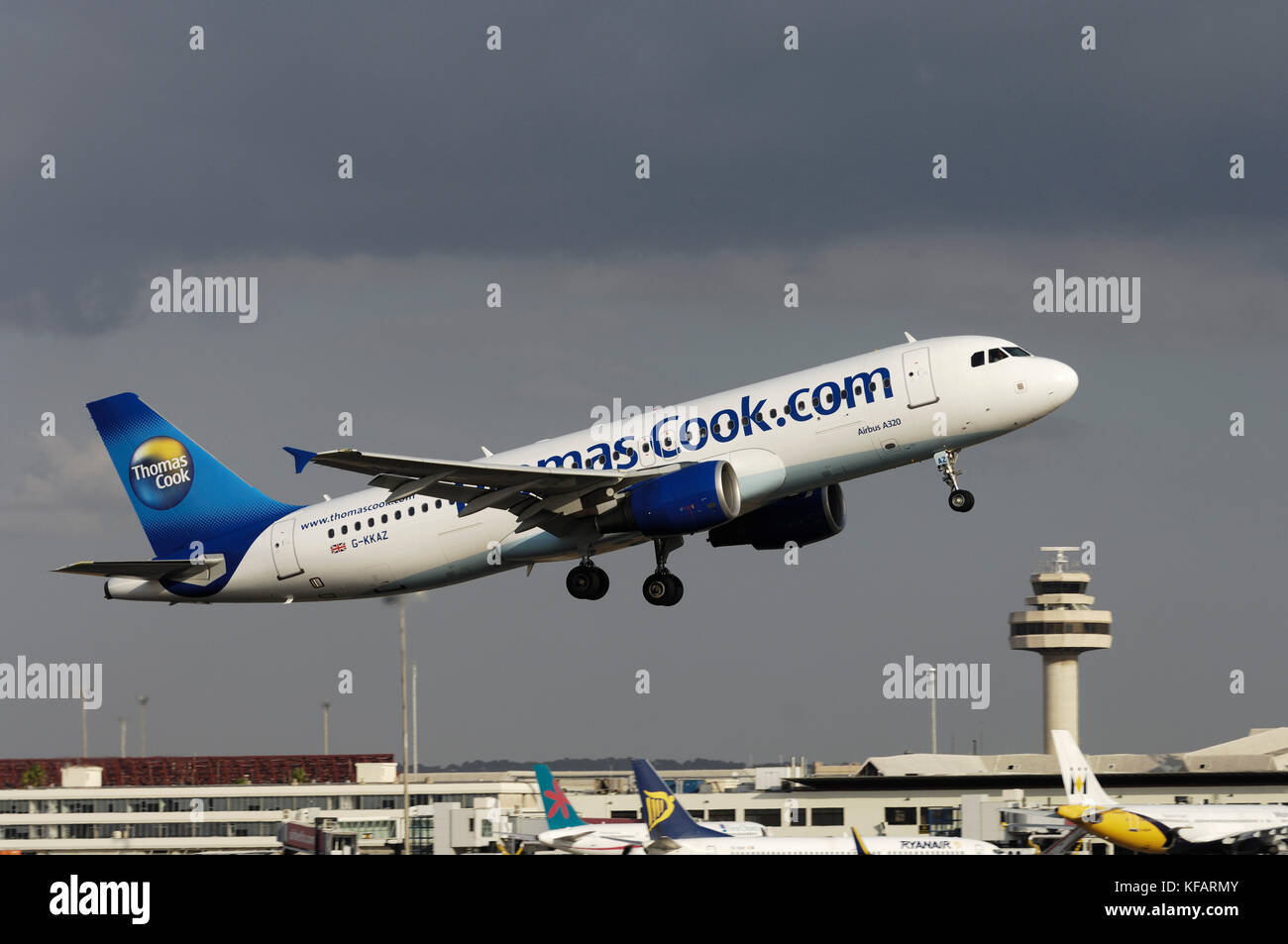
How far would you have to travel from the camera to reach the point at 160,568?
47562 mm

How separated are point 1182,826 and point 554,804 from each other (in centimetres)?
2394

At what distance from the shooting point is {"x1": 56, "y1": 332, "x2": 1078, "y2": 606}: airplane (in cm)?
3941

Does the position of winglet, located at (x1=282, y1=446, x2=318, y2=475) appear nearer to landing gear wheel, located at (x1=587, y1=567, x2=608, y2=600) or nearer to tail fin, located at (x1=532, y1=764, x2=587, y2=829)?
landing gear wheel, located at (x1=587, y1=567, x2=608, y2=600)

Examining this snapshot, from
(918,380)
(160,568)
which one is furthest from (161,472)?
(918,380)

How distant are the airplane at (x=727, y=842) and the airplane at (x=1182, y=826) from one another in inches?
149

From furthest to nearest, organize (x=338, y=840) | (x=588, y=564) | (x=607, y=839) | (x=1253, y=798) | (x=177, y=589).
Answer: (x=1253, y=798) < (x=338, y=840) < (x=607, y=839) < (x=177, y=589) < (x=588, y=564)

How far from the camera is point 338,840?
81938 millimetres

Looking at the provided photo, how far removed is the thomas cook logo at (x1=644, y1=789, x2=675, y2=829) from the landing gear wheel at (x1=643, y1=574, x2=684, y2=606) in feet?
33.6

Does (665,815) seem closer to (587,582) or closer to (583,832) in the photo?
(583,832)

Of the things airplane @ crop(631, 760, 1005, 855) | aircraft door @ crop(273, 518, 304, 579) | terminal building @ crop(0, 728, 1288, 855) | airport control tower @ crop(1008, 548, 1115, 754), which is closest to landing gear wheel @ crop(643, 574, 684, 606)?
airplane @ crop(631, 760, 1005, 855)

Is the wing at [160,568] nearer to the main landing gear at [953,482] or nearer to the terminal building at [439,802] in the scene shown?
the main landing gear at [953,482]
